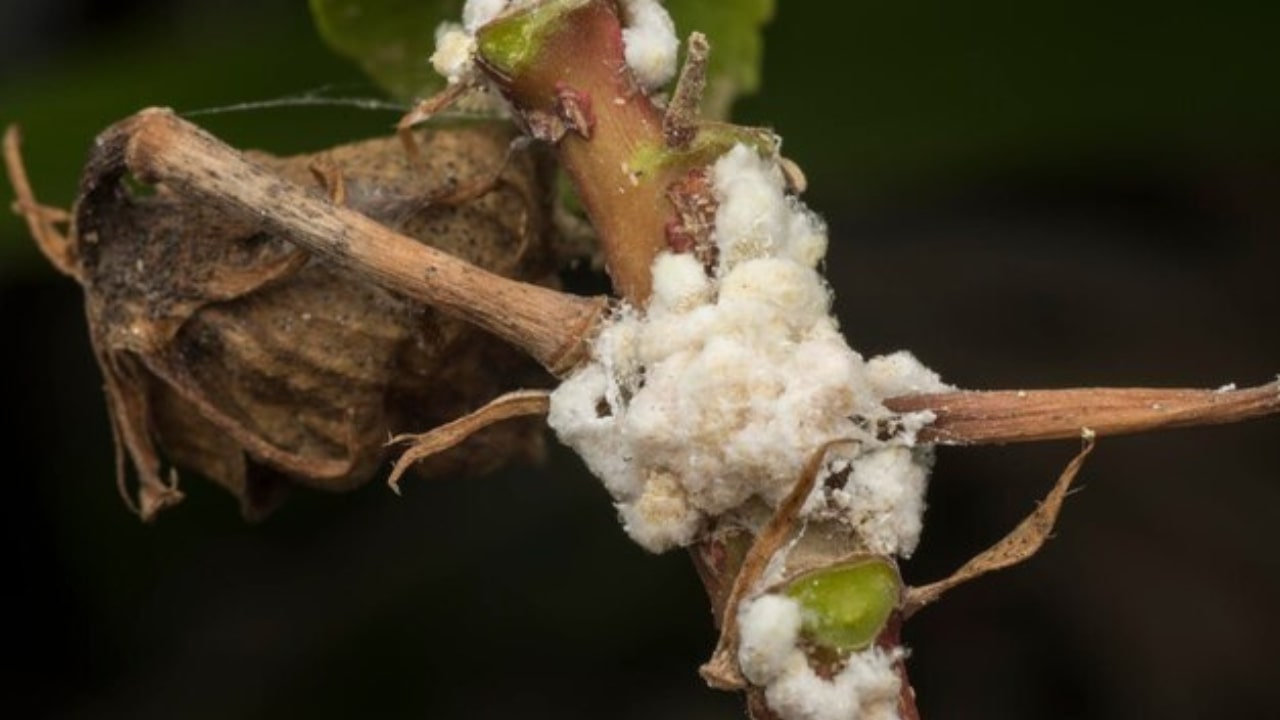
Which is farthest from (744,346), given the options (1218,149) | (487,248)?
(1218,149)

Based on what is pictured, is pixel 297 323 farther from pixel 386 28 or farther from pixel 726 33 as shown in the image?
pixel 726 33

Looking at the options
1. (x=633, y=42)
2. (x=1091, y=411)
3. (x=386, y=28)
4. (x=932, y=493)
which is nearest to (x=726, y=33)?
(x=386, y=28)

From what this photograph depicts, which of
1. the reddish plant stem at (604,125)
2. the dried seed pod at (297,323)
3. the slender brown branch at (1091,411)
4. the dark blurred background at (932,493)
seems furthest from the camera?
the dark blurred background at (932,493)

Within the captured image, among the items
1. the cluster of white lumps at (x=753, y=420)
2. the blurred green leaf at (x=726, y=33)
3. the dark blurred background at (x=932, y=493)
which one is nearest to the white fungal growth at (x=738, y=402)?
the cluster of white lumps at (x=753, y=420)

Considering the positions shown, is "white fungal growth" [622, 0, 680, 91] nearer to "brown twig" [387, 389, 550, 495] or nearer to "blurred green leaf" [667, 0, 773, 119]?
"brown twig" [387, 389, 550, 495]

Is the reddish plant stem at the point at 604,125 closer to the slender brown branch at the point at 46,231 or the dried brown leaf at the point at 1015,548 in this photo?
the dried brown leaf at the point at 1015,548

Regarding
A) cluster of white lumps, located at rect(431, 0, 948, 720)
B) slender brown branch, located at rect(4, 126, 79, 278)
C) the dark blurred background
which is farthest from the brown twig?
the dark blurred background
